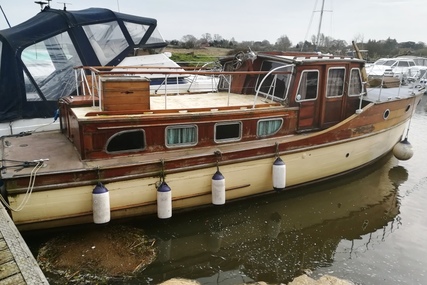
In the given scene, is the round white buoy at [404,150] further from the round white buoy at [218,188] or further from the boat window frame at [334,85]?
the round white buoy at [218,188]

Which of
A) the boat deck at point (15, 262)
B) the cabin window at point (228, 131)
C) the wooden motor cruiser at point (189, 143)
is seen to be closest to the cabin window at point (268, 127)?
the wooden motor cruiser at point (189, 143)

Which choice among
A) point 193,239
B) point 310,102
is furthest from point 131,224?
point 310,102

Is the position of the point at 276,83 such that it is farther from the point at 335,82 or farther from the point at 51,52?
the point at 51,52

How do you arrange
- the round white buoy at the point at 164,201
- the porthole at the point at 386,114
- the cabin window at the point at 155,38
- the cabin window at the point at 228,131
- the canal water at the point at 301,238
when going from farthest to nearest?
the cabin window at the point at 155,38
the porthole at the point at 386,114
the cabin window at the point at 228,131
the round white buoy at the point at 164,201
the canal water at the point at 301,238

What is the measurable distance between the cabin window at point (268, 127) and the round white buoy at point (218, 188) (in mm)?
1553

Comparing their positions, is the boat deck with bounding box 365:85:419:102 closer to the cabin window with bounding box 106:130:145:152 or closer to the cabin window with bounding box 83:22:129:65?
the cabin window with bounding box 106:130:145:152

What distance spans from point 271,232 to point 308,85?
11.6 ft

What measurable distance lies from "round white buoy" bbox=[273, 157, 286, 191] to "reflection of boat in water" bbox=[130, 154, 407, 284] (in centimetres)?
69

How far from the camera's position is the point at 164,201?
20.7ft

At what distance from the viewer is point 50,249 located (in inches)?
228

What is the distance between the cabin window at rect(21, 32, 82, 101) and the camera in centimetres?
989

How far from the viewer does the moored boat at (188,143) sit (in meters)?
5.89

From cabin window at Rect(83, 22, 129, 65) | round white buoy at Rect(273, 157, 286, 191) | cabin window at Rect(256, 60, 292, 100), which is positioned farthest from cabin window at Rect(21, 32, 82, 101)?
round white buoy at Rect(273, 157, 286, 191)

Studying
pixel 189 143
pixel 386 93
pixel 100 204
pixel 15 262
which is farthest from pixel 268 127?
pixel 386 93
